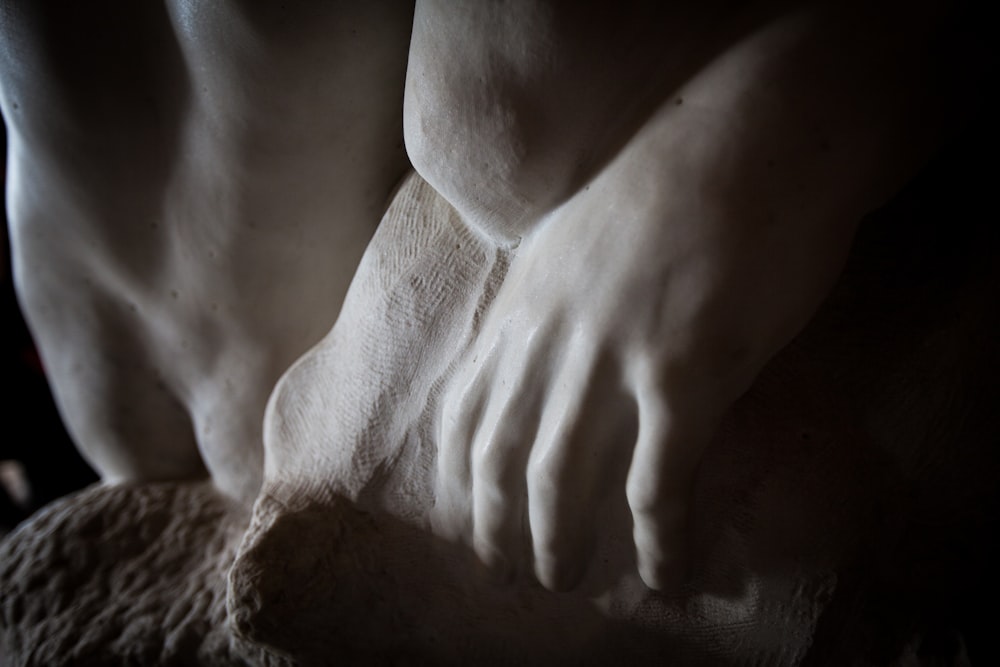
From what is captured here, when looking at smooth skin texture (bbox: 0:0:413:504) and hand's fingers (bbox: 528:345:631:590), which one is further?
smooth skin texture (bbox: 0:0:413:504)

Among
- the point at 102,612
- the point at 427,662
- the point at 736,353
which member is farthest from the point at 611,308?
the point at 102,612

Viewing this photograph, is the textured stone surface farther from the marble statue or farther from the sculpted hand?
the sculpted hand

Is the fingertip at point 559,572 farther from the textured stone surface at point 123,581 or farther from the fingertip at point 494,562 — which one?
the textured stone surface at point 123,581

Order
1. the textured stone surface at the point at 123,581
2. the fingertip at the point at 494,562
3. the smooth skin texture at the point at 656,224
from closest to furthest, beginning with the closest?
the smooth skin texture at the point at 656,224, the fingertip at the point at 494,562, the textured stone surface at the point at 123,581

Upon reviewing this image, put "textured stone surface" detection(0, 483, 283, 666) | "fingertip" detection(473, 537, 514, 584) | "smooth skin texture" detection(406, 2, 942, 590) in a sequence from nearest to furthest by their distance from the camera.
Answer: "smooth skin texture" detection(406, 2, 942, 590), "fingertip" detection(473, 537, 514, 584), "textured stone surface" detection(0, 483, 283, 666)

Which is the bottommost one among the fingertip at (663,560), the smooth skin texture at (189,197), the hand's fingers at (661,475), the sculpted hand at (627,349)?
the fingertip at (663,560)

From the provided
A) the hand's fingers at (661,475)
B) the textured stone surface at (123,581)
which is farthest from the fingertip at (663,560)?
the textured stone surface at (123,581)

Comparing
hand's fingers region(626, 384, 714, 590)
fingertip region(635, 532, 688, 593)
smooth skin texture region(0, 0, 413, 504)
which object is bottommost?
fingertip region(635, 532, 688, 593)

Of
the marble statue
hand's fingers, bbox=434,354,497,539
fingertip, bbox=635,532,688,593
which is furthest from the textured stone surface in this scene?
fingertip, bbox=635,532,688,593

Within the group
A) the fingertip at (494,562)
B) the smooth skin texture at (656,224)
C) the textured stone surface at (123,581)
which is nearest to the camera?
the smooth skin texture at (656,224)
